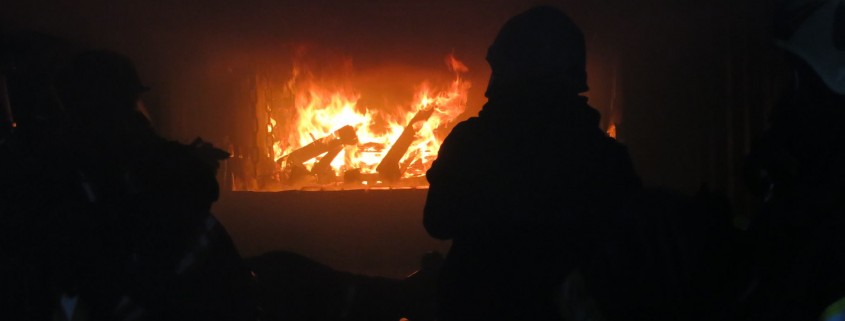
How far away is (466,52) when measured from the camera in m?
5.67

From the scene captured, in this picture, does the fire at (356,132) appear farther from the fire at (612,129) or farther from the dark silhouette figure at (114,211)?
the dark silhouette figure at (114,211)

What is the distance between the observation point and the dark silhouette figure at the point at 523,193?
219 cm

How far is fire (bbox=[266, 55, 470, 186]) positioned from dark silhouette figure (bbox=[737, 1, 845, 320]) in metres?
4.08

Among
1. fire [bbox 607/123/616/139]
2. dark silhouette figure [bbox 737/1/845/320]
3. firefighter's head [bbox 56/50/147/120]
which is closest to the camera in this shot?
dark silhouette figure [bbox 737/1/845/320]

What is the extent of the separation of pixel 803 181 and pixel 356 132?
469 centimetres

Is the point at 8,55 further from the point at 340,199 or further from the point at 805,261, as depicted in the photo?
the point at 805,261

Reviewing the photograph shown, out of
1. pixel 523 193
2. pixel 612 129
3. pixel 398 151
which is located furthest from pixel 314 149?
pixel 523 193

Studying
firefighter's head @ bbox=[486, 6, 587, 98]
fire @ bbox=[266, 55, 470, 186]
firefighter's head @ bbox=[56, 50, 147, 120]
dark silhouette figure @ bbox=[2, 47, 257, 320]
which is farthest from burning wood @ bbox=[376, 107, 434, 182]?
firefighter's head @ bbox=[486, 6, 587, 98]

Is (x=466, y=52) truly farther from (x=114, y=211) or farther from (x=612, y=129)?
(x=114, y=211)

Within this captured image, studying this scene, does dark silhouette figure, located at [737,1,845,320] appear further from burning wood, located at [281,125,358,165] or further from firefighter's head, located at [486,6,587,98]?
burning wood, located at [281,125,358,165]

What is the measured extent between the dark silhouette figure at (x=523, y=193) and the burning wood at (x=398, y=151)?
3397 millimetres

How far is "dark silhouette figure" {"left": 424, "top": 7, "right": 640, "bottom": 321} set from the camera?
2193mm

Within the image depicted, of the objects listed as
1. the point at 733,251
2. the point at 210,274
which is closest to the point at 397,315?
the point at 210,274

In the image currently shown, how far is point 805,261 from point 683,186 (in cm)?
300
